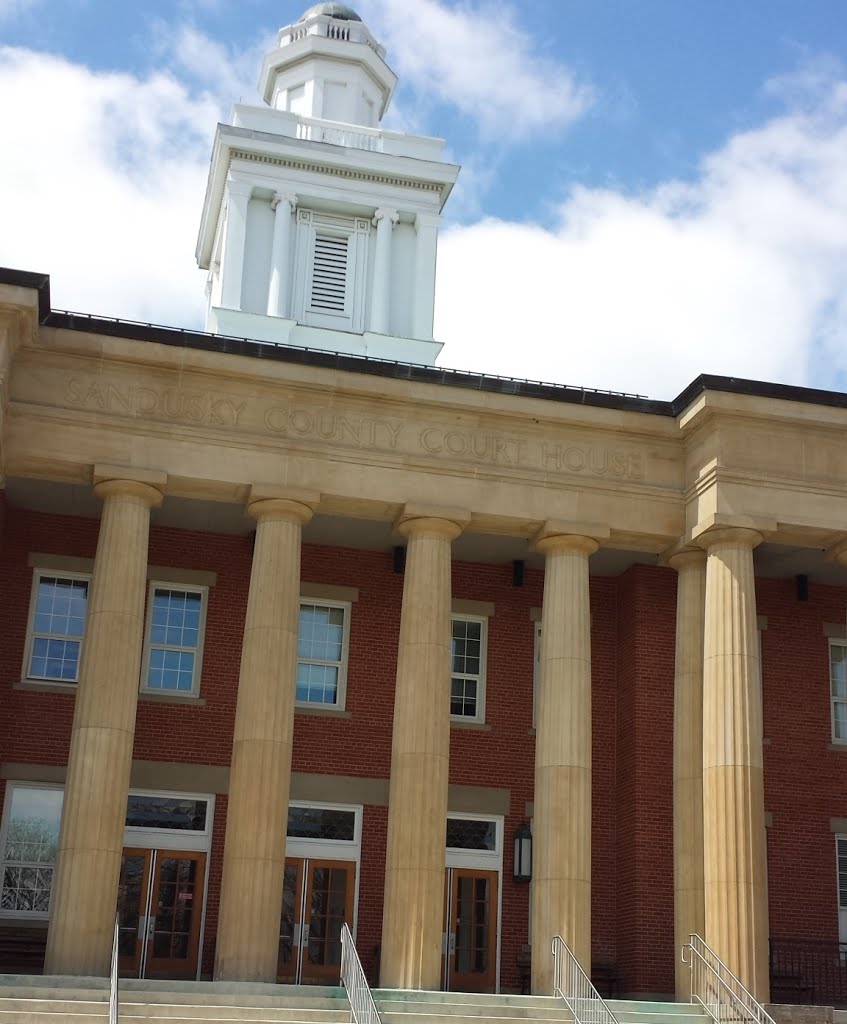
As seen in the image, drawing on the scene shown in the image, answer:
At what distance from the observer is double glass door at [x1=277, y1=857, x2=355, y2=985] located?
26219mm

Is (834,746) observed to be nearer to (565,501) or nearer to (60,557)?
(565,501)

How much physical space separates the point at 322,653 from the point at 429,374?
6.35 m

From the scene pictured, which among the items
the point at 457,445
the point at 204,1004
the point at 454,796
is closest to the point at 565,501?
the point at 457,445

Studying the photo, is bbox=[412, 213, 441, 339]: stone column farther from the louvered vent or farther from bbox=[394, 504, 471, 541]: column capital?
bbox=[394, 504, 471, 541]: column capital

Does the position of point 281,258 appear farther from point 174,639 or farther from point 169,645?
point 169,645

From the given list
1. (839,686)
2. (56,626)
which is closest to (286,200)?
(56,626)

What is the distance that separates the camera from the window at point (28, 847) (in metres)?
25.8

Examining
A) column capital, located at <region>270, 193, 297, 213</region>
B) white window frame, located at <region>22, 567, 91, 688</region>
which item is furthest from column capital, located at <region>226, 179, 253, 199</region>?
white window frame, located at <region>22, 567, 91, 688</region>

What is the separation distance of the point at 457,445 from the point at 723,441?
14.6 feet

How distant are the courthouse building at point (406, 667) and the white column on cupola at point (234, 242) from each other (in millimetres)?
16074

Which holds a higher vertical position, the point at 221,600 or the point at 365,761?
the point at 221,600

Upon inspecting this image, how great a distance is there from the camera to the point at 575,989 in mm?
22047

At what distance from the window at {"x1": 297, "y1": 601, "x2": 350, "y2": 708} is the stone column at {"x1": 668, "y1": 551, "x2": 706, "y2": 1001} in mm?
6365

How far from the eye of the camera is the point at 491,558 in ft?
95.5
